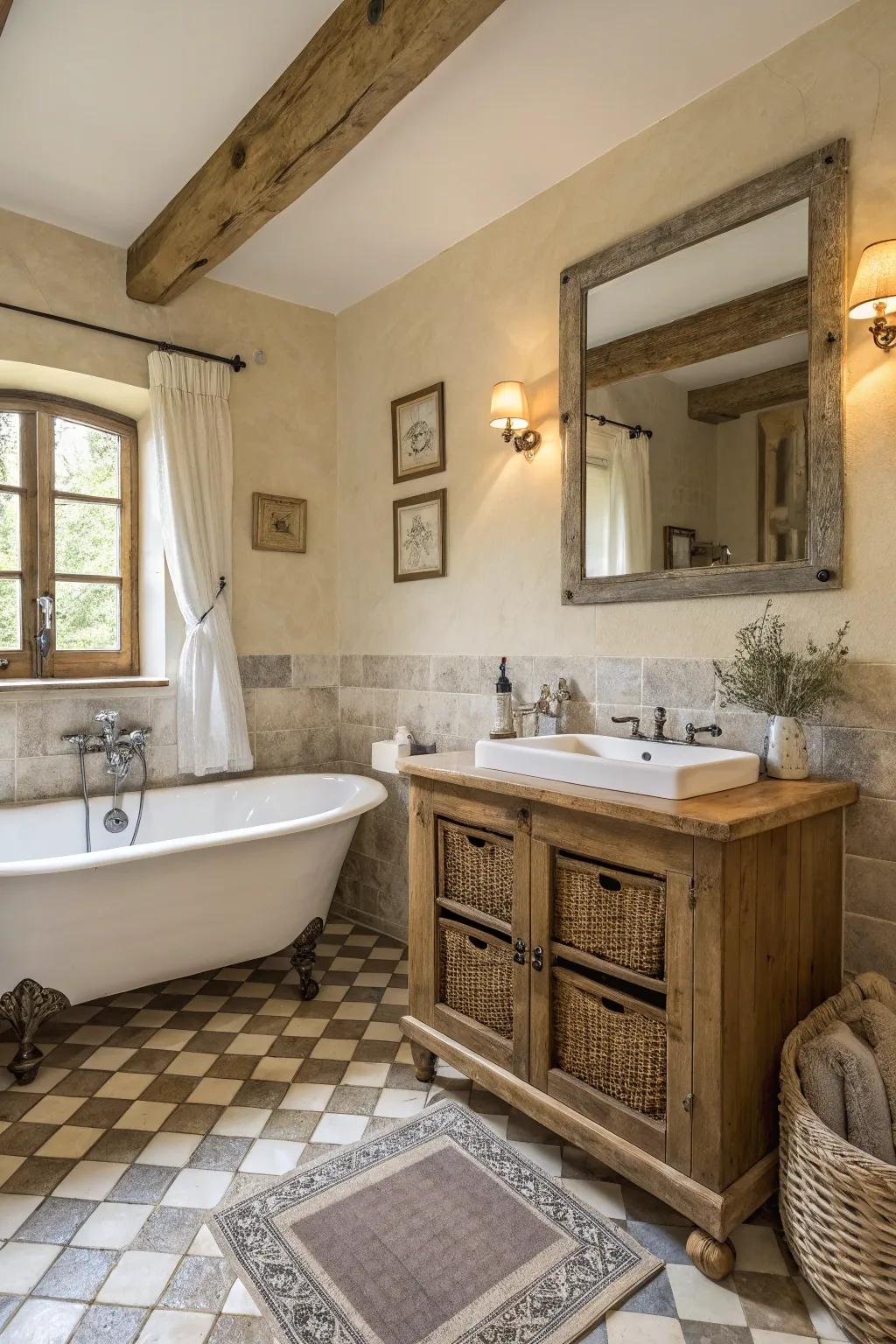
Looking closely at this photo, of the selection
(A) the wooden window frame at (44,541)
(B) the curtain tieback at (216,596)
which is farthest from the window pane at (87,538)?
(B) the curtain tieback at (216,596)

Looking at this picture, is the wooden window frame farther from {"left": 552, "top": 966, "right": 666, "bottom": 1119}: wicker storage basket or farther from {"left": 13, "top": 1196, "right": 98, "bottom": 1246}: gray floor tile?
{"left": 552, "top": 966, "right": 666, "bottom": 1119}: wicker storage basket

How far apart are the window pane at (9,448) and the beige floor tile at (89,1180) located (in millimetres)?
2373

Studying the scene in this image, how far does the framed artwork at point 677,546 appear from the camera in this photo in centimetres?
215

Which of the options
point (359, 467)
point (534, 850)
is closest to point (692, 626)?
point (534, 850)

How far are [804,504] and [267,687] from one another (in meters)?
2.26

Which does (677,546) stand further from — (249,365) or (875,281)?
(249,365)

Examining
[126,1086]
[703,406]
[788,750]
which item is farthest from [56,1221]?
[703,406]

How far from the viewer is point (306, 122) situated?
2035 mm

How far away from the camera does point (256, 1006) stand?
2641 mm

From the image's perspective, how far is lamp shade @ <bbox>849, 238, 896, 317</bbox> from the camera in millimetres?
1690

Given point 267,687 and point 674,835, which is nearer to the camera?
point 674,835

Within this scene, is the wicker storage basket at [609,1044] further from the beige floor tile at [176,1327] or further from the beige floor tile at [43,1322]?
the beige floor tile at [43,1322]

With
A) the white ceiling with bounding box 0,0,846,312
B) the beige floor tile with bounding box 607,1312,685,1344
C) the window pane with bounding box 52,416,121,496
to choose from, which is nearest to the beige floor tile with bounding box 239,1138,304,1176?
the beige floor tile with bounding box 607,1312,685,1344

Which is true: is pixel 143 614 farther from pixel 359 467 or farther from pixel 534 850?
pixel 534 850
